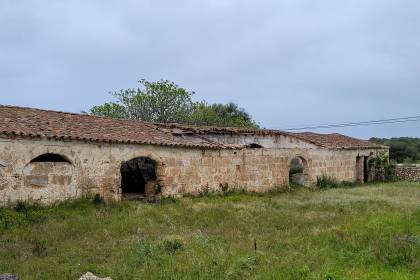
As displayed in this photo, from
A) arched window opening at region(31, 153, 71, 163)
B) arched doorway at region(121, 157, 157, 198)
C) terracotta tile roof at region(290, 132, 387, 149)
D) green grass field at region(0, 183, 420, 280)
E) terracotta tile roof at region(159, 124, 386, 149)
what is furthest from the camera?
terracotta tile roof at region(290, 132, 387, 149)

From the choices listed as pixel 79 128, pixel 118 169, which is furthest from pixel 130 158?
pixel 79 128

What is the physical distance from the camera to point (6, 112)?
43.2 ft

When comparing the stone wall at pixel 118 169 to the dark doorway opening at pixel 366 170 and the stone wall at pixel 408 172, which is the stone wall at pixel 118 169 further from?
the stone wall at pixel 408 172

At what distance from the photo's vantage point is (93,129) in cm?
1437

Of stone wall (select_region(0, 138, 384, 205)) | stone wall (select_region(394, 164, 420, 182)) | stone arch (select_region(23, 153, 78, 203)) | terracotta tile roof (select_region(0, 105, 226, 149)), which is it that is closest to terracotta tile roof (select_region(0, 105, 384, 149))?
terracotta tile roof (select_region(0, 105, 226, 149))

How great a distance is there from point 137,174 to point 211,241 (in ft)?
32.2

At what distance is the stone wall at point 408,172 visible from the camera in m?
25.8

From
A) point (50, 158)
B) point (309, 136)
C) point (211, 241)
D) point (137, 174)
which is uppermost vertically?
point (309, 136)

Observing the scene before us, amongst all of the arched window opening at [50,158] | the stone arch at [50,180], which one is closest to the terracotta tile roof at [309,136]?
the arched window opening at [50,158]

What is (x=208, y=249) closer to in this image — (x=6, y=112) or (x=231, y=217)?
(x=231, y=217)

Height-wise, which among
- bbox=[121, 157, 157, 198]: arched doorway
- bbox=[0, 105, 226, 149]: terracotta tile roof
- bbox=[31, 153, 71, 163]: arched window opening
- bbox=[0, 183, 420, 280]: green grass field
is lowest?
bbox=[0, 183, 420, 280]: green grass field

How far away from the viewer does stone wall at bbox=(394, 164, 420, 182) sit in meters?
25.8

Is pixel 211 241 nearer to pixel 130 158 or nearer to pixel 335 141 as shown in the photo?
pixel 130 158

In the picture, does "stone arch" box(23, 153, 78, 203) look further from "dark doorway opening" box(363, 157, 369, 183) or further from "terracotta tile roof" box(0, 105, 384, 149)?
"dark doorway opening" box(363, 157, 369, 183)
